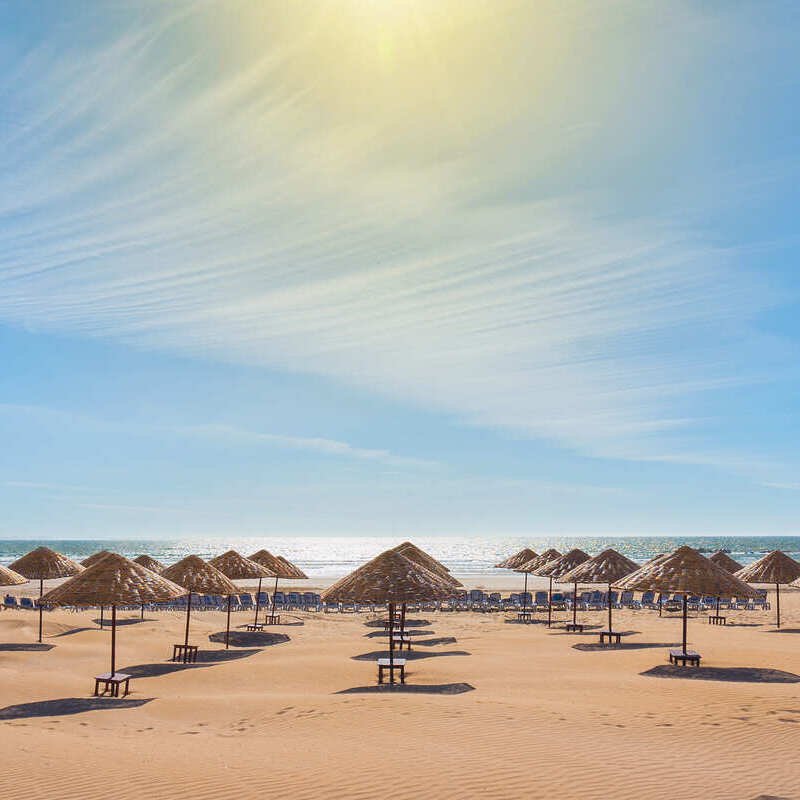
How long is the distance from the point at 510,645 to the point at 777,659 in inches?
286

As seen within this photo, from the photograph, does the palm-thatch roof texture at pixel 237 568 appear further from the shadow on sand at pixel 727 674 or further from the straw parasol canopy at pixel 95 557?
the shadow on sand at pixel 727 674

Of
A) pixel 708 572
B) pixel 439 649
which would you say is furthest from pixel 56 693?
pixel 708 572

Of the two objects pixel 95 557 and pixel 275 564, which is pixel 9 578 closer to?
pixel 95 557

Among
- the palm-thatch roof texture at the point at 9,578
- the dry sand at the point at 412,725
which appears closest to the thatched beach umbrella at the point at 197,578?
the dry sand at the point at 412,725

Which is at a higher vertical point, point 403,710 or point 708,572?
point 708,572

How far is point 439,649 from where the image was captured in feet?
69.8

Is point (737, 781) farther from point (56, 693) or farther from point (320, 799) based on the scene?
point (56, 693)

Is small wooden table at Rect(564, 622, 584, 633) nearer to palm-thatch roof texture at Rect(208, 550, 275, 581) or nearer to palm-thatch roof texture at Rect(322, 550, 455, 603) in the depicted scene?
palm-thatch roof texture at Rect(208, 550, 275, 581)

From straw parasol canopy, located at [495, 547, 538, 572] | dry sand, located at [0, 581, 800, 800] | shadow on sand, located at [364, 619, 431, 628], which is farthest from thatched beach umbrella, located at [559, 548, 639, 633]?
straw parasol canopy, located at [495, 547, 538, 572]

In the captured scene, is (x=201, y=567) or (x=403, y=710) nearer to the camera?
(x=403, y=710)

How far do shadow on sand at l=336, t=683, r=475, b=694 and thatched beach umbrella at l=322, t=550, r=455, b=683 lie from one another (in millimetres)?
364

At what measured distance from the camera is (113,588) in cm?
1480

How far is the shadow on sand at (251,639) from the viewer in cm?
2289

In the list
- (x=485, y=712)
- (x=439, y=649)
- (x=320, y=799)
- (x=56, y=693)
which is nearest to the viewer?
(x=320, y=799)
